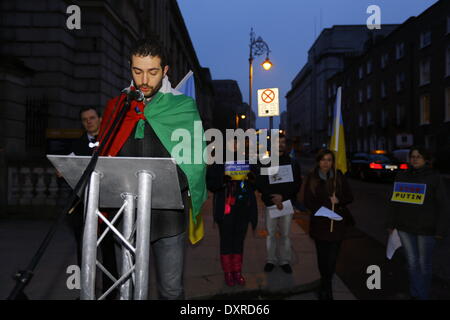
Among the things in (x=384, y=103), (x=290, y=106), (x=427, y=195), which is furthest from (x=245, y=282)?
(x=290, y=106)

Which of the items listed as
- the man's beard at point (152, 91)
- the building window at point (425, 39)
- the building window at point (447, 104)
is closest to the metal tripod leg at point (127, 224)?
the man's beard at point (152, 91)

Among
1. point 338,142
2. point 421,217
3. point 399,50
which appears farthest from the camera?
point 399,50

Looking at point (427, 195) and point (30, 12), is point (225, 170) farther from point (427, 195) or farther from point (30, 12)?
point (30, 12)

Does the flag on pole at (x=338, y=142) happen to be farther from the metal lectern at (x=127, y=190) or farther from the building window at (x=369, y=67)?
the building window at (x=369, y=67)

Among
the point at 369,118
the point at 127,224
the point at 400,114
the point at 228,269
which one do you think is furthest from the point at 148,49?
the point at 369,118

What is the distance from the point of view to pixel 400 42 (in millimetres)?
33938

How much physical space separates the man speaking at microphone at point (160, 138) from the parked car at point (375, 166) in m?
18.3

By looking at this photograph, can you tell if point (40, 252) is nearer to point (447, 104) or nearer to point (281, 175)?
point (281, 175)

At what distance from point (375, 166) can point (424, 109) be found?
556 inches

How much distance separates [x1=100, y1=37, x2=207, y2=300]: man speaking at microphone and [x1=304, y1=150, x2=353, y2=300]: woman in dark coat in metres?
2.25

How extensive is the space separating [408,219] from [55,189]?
7.37m

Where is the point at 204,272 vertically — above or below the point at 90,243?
below

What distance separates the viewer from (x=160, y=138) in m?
2.28

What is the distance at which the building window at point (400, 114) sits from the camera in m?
33.6
